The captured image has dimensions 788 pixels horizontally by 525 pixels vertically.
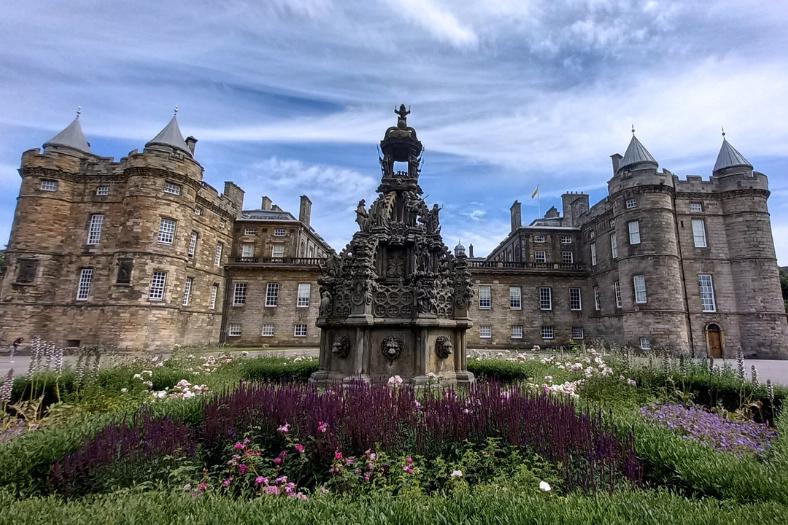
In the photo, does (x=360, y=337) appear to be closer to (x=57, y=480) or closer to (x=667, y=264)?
(x=57, y=480)

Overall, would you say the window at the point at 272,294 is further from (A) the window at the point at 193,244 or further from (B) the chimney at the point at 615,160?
(B) the chimney at the point at 615,160

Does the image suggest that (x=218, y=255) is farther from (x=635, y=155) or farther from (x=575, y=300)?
(x=635, y=155)

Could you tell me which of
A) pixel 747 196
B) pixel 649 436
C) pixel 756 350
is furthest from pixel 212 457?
pixel 747 196

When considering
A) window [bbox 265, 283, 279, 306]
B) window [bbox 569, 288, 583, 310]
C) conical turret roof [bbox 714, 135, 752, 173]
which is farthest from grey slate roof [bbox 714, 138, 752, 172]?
window [bbox 265, 283, 279, 306]

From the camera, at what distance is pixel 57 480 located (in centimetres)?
357

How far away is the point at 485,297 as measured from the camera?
32906 mm

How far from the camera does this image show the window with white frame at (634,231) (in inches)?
1091

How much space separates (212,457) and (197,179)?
95.1ft

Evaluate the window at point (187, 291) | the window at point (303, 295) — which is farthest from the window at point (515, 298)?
the window at point (187, 291)

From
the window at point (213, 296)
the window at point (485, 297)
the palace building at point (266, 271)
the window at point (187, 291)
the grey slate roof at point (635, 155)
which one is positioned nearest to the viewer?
the palace building at point (266, 271)

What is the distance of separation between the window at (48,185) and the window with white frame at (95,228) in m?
3.40

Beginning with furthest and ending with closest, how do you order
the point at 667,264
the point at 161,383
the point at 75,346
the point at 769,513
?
the point at 667,264 → the point at 75,346 → the point at 161,383 → the point at 769,513

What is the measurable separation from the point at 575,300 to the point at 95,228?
4067 centimetres

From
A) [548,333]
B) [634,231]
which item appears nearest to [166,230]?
[548,333]
